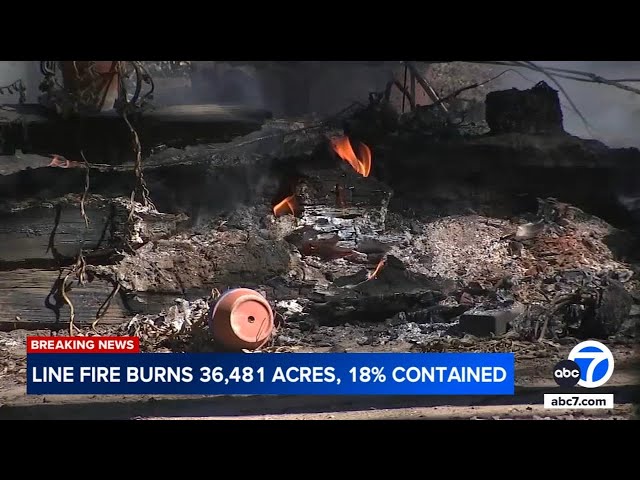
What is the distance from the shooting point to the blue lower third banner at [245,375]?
4.64 m

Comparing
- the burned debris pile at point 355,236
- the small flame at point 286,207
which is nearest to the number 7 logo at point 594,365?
the burned debris pile at point 355,236

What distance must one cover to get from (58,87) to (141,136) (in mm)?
504

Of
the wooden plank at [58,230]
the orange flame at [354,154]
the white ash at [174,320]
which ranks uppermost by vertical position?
the orange flame at [354,154]

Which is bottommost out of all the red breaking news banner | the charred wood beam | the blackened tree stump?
the red breaking news banner

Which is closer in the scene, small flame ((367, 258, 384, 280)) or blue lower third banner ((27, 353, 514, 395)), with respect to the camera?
blue lower third banner ((27, 353, 514, 395))

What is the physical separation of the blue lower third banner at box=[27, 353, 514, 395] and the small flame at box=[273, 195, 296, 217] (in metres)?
0.77

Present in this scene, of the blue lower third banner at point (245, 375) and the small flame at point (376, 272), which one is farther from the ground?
the small flame at point (376, 272)

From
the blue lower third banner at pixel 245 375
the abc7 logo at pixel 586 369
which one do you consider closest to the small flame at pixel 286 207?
the blue lower third banner at pixel 245 375

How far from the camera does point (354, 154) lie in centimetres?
470

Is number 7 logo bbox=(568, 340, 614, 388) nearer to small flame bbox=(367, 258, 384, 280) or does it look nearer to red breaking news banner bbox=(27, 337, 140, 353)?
small flame bbox=(367, 258, 384, 280)

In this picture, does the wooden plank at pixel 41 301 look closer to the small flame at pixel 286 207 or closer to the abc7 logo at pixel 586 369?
the small flame at pixel 286 207

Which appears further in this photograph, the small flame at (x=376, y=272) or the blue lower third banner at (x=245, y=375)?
the small flame at (x=376, y=272)

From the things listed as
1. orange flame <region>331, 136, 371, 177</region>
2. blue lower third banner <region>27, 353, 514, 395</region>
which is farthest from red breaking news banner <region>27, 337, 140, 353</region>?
orange flame <region>331, 136, 371, 177</region>

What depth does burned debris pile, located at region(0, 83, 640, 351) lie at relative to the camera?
185 inches
